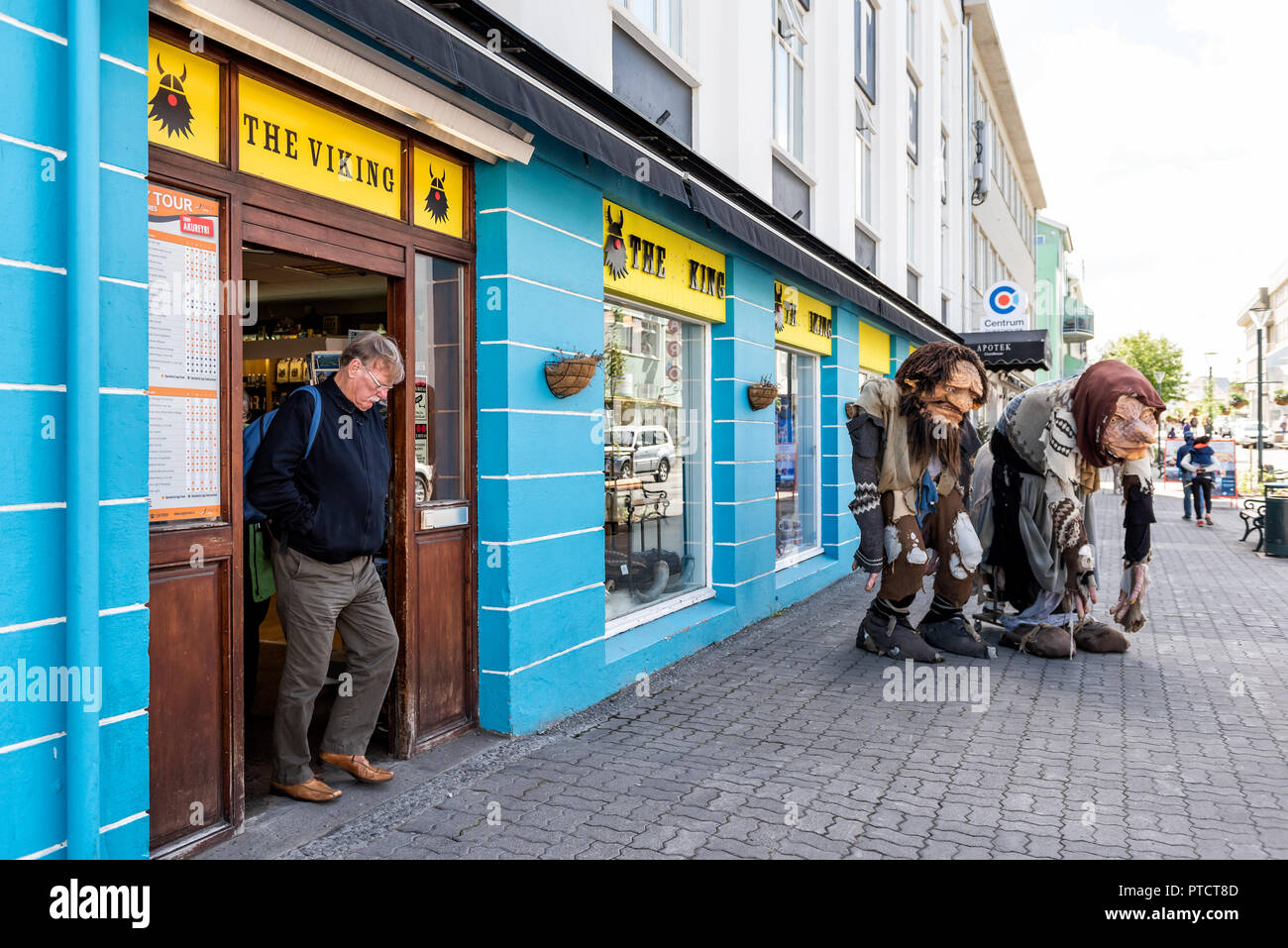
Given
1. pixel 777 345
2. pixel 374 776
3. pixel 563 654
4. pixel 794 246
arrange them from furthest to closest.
Result: pixel 777 345, pixel 794 246, pixel 563 654, pixel 374 776

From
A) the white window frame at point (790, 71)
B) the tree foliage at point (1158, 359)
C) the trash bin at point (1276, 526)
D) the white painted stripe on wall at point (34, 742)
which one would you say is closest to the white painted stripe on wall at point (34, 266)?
the white painted stripe on wall at point (34, 742)

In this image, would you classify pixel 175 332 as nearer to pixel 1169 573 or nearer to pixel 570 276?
pixel 570 276

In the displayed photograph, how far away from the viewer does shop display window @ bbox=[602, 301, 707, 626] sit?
7.07m

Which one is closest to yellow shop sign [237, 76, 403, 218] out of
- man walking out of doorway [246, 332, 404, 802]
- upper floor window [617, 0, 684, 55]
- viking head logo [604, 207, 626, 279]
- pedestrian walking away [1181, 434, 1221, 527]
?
man walking out of doorway [246, 332, 404, 802]

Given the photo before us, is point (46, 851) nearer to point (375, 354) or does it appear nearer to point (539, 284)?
point (375, 354)

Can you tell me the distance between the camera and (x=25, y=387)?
2943 millimetres

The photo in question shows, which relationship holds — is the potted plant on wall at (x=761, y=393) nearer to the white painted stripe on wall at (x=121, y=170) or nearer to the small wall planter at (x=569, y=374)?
the small wall planter at (x=569, y=374)

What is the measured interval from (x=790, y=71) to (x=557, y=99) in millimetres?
6584

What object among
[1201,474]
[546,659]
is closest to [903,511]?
[546,659]

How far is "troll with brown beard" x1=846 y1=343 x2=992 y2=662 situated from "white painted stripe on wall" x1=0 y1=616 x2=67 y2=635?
16.3ft

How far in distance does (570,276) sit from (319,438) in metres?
2.23

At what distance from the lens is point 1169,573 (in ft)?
38.6

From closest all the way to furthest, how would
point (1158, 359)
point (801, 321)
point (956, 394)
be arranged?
point (956, 394) → point (801, 321) → point (1158, 359)
